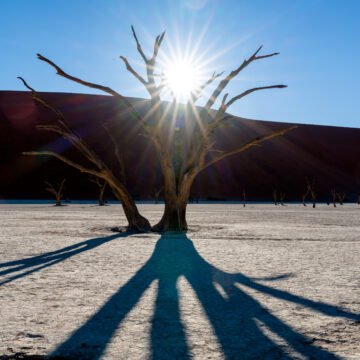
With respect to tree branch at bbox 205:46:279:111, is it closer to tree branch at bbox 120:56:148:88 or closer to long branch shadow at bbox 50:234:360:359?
tree branch at bbox 120:56:148:88

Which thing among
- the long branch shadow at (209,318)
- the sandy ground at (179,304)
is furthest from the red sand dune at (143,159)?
the long branch shadow at (209,318)

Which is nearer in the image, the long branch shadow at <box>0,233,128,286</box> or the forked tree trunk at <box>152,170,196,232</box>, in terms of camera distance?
the long branch shadow at <box>0,233,128,286</box>

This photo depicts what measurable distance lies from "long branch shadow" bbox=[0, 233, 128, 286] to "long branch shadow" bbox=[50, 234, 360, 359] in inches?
57.2

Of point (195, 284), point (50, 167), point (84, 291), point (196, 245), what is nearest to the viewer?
point (84, 291)

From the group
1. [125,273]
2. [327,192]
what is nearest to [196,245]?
[125,273]

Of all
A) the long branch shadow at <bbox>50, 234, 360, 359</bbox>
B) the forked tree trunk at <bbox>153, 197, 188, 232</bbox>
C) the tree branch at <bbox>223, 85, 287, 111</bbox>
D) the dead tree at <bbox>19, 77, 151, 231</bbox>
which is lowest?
the long branch shadow at <bbox>50, 234, 360, 359</bbox>

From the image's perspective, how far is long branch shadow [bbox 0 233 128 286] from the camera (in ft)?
21.4

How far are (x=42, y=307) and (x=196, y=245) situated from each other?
622 centimetres

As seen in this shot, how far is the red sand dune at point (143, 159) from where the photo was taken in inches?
3187

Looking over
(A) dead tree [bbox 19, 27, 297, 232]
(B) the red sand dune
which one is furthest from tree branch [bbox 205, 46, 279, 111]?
(B) the red sand dune

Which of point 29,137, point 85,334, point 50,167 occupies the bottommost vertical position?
point 85,334

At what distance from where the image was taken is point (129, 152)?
286 ft

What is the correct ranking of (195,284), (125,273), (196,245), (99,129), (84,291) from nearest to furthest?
(84,291) → (195,284) → (125,273) → (196,245) → (99,129)

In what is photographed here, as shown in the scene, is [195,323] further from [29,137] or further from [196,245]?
[29,137]
